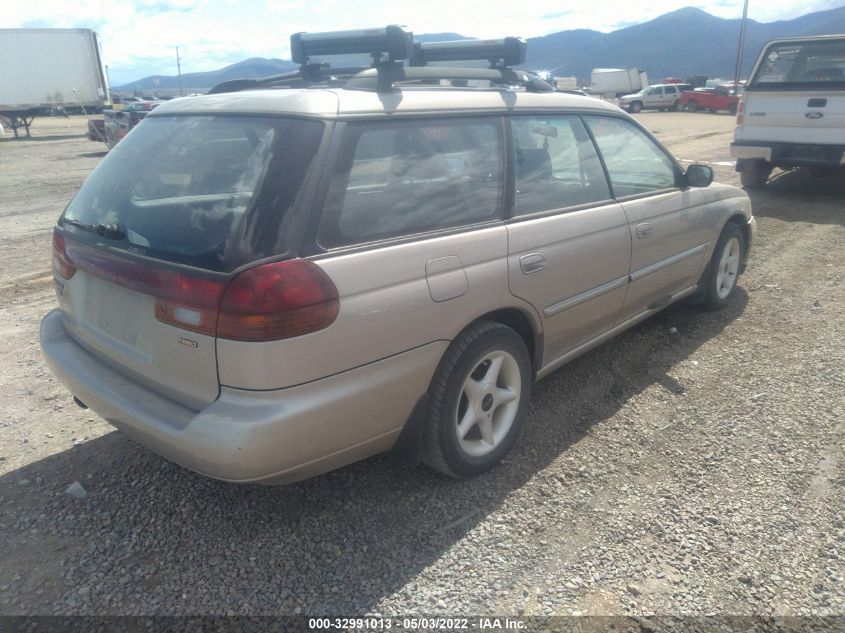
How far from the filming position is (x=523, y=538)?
271 centimetres

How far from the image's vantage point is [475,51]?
3744 millimetres

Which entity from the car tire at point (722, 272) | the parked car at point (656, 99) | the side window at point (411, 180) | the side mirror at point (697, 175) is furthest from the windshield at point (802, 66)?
the parked car at point (656, 99)

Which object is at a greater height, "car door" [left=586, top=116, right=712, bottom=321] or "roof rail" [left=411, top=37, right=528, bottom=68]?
"roof rail" [left=411, top=37, right=528, bottom=68]

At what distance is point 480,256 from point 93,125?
2154cm

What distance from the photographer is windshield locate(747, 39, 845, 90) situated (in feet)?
29.4

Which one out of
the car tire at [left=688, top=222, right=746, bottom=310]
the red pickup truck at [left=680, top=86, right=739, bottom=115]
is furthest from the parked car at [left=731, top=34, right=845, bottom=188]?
the red pickup truck at [left=680, top=86, right=739, bottom=115]

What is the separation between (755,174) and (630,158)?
25.0 feet

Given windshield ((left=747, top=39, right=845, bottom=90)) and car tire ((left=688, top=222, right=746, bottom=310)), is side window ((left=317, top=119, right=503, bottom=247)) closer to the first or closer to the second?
car tire ((left=688, top=222, right=746, bottom=310))

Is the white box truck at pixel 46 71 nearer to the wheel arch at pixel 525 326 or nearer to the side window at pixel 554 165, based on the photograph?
the side window at pixel 554 165

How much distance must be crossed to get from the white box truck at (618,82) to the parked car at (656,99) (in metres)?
8.44

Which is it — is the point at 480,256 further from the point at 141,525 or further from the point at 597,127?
the point at 141,525

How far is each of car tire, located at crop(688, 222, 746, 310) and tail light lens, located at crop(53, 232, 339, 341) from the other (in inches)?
139

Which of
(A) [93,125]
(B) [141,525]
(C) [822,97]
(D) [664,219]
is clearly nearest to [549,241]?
(D) [664,219]

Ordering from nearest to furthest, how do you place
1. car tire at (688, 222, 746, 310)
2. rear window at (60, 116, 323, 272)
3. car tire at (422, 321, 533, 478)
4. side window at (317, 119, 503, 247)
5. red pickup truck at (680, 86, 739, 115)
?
rear window at (60, 116, 323, 272) < side window at (317, 119, 503, 247) < car tire at (422, 321, 533, 478) < car tire at (688, 222, 746, 310) < red pickup truck at (680, 86, 739, 115)
